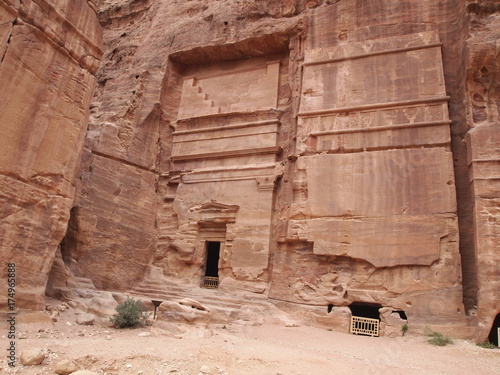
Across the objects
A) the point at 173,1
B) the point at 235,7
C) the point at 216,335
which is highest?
the point at 173,1

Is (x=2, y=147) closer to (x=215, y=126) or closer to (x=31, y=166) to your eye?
(x=31, y=166)

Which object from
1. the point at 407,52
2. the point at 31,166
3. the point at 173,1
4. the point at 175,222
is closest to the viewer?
the point at 31,166

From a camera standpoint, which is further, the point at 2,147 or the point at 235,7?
the point at 235,7

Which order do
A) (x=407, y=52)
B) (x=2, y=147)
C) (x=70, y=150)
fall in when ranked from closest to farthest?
(x=2, y=147) < (x=70, y=150) < (x=407, y=52)

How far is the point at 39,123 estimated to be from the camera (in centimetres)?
679

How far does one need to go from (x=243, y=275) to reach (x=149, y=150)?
5.03 meters

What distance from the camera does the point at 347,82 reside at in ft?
35.4

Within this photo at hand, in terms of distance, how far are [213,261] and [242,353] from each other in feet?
27.2

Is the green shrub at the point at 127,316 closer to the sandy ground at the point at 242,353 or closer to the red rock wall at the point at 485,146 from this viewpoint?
the sandy ground at the point at 242,353

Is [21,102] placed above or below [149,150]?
below

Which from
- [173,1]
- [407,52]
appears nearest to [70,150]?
[407,52]

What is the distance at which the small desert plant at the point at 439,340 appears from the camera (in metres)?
7.47

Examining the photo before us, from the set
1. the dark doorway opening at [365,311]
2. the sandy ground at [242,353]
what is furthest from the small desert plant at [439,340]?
the dark doorway opening at [365,311]

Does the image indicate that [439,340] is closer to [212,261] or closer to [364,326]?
[364,326]
